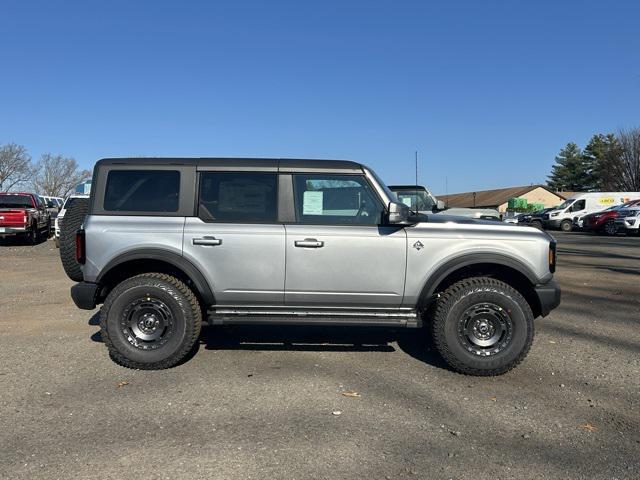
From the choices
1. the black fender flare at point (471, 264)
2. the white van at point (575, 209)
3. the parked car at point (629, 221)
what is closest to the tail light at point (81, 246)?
the black fender flare at point (471, 264)

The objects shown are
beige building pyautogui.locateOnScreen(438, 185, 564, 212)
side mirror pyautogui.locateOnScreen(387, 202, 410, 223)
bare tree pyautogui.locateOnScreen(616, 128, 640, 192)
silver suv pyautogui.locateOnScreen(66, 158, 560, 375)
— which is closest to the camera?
side mirror pyautogui.locateOnScreen(387, 202, 410, 223)

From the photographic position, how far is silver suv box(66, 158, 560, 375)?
4.52 m

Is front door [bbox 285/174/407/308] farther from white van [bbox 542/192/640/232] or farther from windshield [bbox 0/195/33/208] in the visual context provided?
white van [bbox 542/192/640/232]

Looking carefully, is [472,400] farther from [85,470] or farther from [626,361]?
[85,470]

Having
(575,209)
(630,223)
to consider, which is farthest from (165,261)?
(575,209)

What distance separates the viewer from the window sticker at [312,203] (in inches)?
185

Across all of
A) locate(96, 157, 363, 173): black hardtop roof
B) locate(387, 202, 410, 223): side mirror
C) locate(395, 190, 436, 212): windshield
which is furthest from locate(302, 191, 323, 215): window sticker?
locate(395, 190, 436, 212): windshield

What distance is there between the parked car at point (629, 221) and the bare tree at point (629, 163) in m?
30.4

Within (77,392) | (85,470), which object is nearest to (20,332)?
(77,392)

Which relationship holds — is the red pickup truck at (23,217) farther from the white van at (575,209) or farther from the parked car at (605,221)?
the white van at (575,209)

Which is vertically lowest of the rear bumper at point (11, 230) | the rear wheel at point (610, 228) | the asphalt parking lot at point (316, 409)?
the asphalt parking lot at point (316, 409)

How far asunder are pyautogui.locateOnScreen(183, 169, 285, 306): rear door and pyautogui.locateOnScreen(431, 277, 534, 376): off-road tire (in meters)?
1.55

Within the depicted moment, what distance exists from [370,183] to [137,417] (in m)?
2.81

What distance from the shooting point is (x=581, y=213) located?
30688mm
